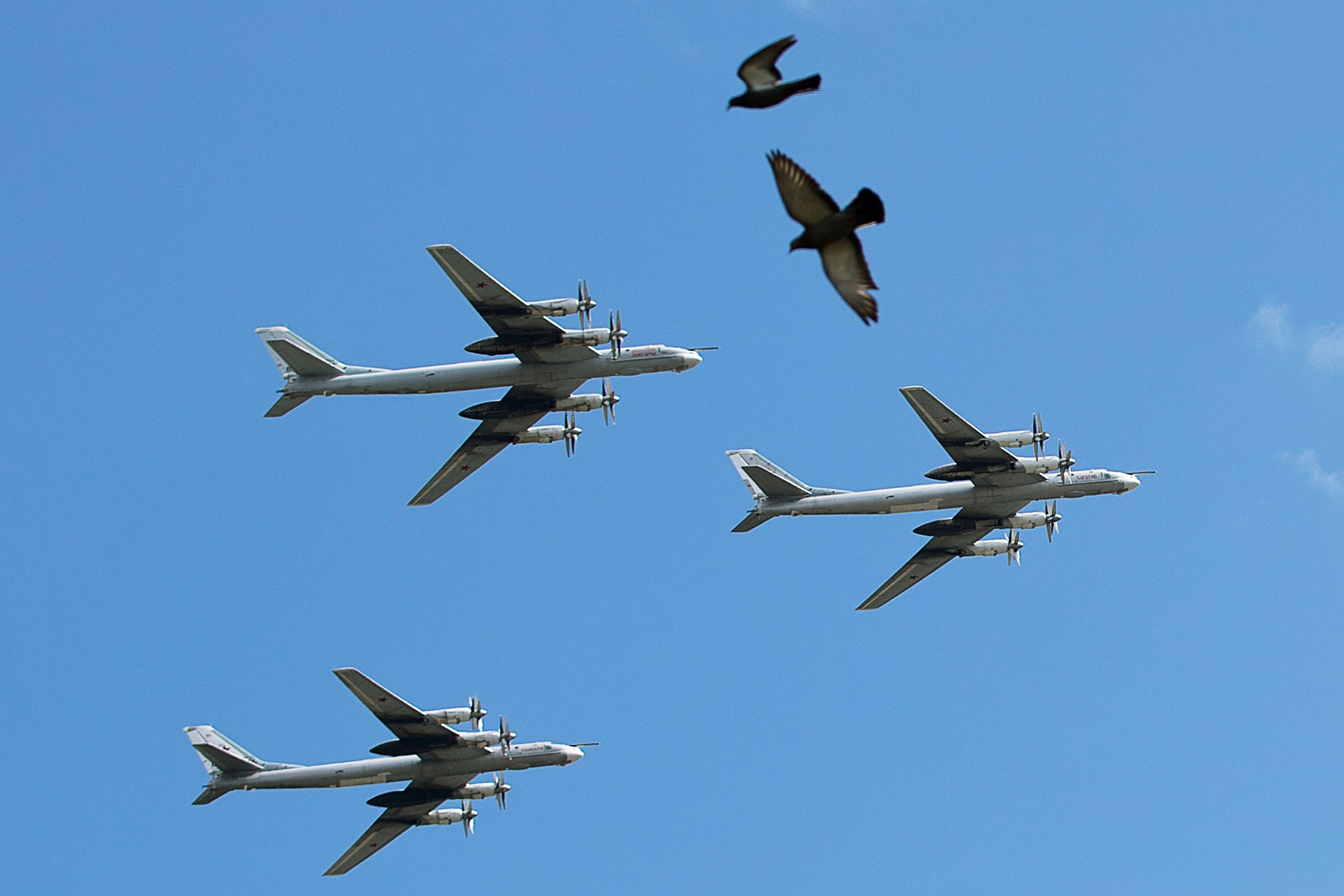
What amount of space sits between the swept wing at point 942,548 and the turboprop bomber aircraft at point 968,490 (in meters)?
0.07

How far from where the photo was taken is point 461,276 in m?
79.2

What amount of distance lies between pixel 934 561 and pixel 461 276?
1183 inches

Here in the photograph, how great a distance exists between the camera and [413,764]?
85812 mm

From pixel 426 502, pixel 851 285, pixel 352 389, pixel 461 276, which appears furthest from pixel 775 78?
pixel 426 502

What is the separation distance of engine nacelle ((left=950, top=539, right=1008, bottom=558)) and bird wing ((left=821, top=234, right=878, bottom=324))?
5492 centimetres

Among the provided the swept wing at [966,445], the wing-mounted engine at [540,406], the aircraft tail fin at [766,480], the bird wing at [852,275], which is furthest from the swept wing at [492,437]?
the bird wing at [852,275]

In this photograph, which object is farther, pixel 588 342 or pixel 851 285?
pixel 588 342

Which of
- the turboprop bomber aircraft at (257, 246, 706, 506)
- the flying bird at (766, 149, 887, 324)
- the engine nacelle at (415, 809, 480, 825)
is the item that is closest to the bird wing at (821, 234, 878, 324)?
the flying bird at (766, 149, 887, 324)

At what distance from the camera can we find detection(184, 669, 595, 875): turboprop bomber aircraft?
83.8 metres

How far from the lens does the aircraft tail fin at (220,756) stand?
3455 inches

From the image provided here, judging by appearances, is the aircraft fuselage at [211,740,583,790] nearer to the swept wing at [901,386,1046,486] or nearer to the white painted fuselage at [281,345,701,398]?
the white painted fuselage at [281,345,701,398]

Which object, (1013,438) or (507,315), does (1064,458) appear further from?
(507,315)

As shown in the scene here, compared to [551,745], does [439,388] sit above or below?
above

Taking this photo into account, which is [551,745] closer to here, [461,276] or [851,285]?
[461,276]
